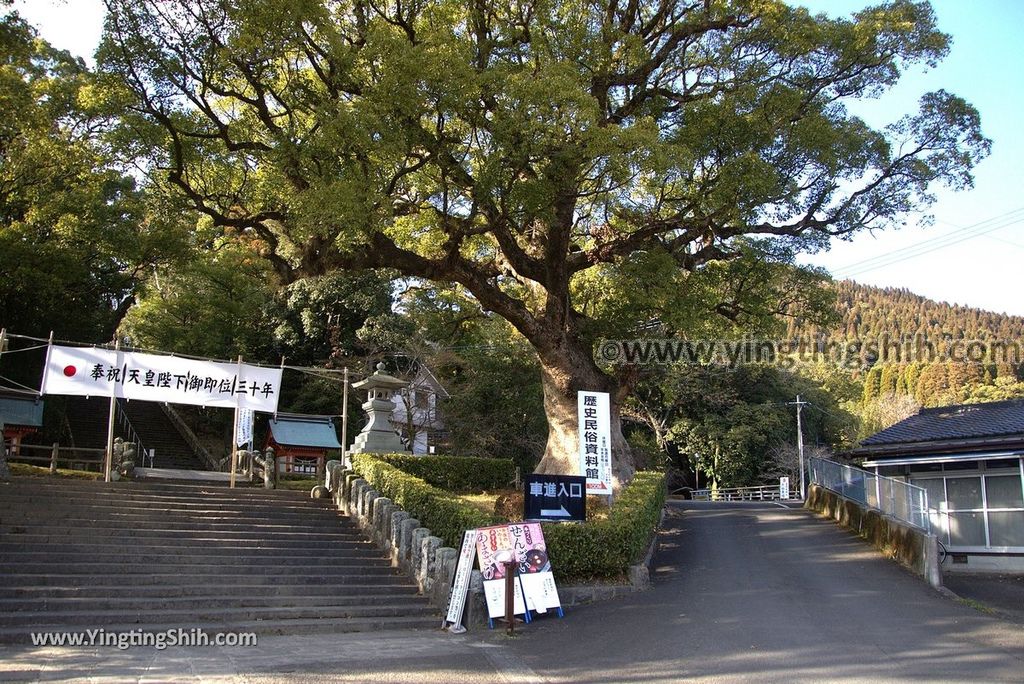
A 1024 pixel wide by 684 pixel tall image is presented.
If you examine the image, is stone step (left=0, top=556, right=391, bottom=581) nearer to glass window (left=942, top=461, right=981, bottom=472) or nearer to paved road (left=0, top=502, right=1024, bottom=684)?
paved road (left=0, top=502, right=1024, bottom=684)

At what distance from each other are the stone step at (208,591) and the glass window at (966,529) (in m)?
13.6

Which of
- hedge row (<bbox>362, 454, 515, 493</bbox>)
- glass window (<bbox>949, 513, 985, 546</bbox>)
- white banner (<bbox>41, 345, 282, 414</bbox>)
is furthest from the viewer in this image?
hedge row (<bbox>362, 454, 515, 493</bbox>)

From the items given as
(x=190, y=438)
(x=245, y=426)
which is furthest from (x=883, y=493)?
(x=190, y=438)

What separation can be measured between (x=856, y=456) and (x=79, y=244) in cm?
2250

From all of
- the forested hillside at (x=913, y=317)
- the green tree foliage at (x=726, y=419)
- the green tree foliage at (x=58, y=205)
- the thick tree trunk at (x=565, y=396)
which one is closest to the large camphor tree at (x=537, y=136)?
the thick tree trunk at (x=565, y=396)

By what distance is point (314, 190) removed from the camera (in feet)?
49.0

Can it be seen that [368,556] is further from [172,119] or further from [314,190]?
[172,119]

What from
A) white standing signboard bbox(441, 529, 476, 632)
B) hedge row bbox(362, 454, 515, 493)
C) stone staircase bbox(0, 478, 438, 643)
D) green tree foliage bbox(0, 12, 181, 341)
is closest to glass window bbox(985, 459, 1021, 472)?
hedge row bbox(362, 454, 515, 493)

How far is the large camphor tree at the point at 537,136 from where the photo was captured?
1499 centimetres

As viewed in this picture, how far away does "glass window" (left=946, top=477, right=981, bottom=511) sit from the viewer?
18775mm

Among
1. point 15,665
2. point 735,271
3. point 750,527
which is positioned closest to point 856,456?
point 750,527

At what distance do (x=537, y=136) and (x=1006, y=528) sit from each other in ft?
46.2

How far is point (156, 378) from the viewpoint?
17.9 metres

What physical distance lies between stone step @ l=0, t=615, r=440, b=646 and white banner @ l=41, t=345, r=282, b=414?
8.27 m
